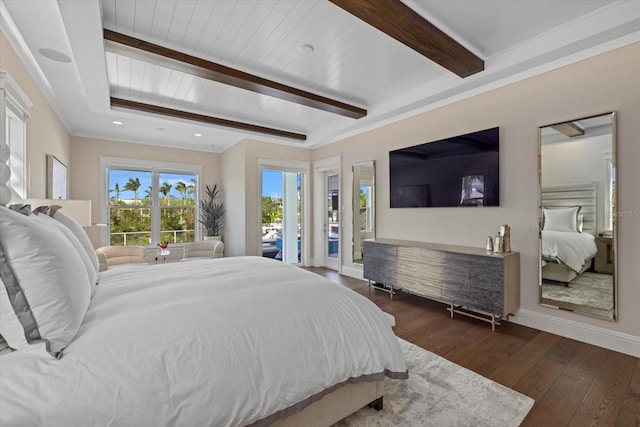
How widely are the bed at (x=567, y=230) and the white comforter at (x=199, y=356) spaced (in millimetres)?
2169

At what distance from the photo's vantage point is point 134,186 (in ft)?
18.0

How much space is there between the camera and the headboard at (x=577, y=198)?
8.37 ft

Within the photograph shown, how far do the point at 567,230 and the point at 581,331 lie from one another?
94 centimetres

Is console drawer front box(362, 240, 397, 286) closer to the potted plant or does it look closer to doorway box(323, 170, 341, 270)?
doorway box(323, 170, 341, 270)

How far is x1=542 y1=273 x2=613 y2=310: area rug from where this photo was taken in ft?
8.10

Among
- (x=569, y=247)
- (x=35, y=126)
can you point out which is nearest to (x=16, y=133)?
(x=35, y=126)

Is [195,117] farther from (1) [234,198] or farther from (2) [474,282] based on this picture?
(2) [474,282]

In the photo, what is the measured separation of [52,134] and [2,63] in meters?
1.78

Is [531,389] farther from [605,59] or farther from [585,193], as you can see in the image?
[605,59]

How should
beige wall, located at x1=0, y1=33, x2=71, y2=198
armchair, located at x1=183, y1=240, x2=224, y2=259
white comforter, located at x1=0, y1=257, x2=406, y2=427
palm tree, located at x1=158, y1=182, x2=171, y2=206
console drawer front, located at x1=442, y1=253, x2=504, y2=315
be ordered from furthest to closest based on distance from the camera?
palm tree, located at x1=158, y1=182, x2=171, y2=206 → armchair, located at x1=183, y1=240, x2=224, y2=259 → console drawer front, located at x1=442, y1=253, x2=504, y2=315 → beige wall, located at x1=0, y1=33, x2=71, y2=198 → white comforter, located at x1=0, y1=257, x2=406, y2=427

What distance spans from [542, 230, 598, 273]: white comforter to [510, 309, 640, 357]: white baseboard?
0.53 metres

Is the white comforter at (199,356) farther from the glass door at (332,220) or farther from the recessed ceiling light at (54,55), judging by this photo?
the glass door at (332,220)

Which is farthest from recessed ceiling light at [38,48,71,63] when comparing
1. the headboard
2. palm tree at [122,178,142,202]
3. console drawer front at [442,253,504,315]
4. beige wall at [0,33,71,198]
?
the headboard

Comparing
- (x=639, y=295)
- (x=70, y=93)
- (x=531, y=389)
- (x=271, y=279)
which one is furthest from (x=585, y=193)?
(x=70, y=93)
